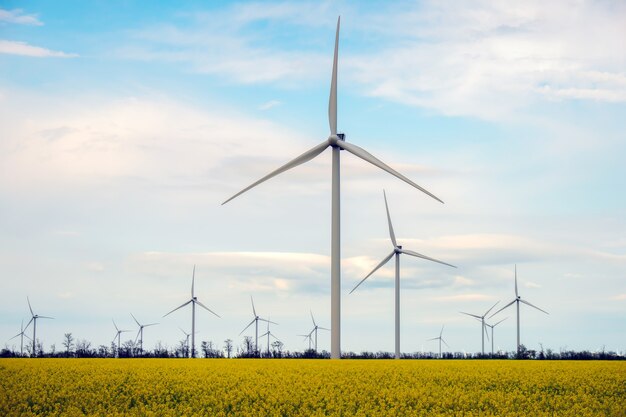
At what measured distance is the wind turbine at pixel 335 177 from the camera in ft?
123

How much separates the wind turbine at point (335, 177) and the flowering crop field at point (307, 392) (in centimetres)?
707

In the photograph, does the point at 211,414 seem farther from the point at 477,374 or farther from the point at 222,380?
the point at 477,374

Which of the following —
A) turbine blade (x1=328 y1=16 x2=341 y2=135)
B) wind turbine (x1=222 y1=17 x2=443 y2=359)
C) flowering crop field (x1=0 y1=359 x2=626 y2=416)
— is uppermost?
turbine blade (x1=328 y1=16 x2=341 y2=135)

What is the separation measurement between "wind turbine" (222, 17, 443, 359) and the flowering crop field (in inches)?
278

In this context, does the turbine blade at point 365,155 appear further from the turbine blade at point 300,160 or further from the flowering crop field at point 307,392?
the flowering crop field at point 307,392

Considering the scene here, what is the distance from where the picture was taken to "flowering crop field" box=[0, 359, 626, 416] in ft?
72.6

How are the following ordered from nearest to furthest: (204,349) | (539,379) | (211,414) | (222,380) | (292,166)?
(211,414)
(222,380)
(539,379)
(292,166)
(204,349)

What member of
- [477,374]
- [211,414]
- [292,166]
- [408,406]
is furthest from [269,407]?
[292,166]

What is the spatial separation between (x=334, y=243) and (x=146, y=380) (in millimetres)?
13509

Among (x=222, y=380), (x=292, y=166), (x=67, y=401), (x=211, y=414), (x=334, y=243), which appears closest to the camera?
(x=211, y=414)

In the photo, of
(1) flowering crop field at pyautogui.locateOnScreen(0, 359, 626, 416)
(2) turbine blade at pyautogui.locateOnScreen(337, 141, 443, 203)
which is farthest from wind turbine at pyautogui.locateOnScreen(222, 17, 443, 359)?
(1) flowering crop field at pyautogui.locateOnScreen(0, 359, 626, 416)

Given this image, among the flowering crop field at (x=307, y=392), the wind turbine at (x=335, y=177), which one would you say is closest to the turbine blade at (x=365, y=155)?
the wind turbine at (x=335, y=177)

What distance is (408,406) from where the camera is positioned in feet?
73.0

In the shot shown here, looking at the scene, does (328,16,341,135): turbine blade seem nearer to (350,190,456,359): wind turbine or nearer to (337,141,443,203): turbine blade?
(337,141,443,203): turbine blade
